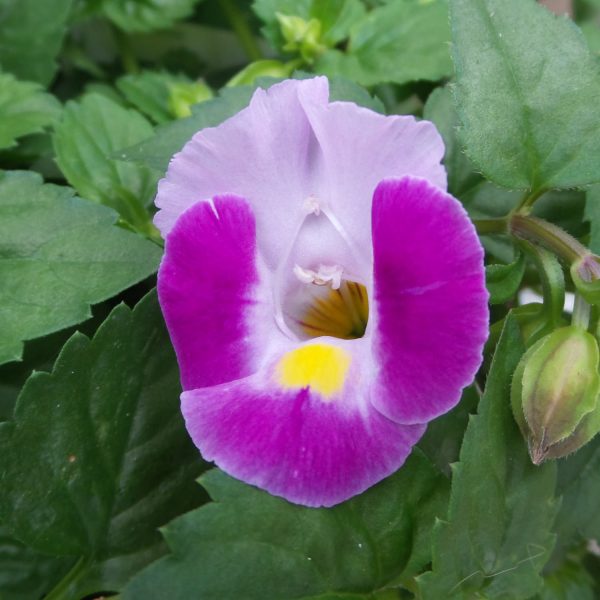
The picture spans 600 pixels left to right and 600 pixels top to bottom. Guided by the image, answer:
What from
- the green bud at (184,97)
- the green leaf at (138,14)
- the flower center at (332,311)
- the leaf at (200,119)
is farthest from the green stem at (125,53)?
the flower center at (332,311)

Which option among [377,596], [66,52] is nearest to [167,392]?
[377,596]

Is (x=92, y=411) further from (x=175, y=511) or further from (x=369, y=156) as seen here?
(x=369, y=156)

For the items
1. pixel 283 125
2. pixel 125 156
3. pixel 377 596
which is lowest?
pixel 377 596

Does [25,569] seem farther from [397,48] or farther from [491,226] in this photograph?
[397,48]

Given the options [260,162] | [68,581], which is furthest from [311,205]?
[68,581]

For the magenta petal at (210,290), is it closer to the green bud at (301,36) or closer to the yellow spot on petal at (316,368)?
the yellow spot on petal at (316,368)

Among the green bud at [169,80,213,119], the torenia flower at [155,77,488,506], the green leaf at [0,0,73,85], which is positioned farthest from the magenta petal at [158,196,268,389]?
the green leaf at [0,0,73,85]
